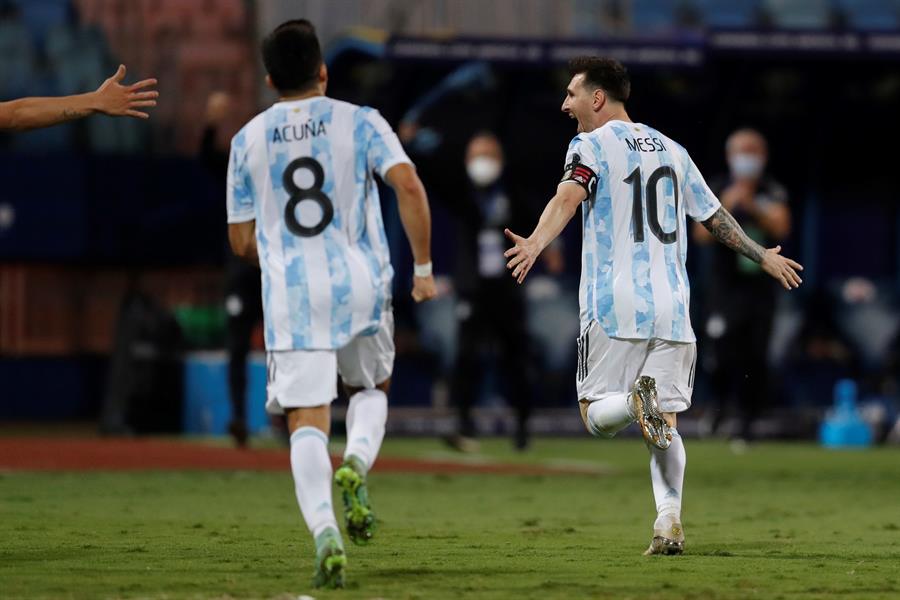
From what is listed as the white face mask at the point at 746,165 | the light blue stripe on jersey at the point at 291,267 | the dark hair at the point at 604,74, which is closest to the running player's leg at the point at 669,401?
the dark hair at the point at 604,74

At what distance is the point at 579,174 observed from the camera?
7121mm

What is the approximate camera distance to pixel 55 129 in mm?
20703

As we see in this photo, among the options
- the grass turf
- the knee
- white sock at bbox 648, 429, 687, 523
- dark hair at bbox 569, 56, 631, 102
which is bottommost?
the grass turf

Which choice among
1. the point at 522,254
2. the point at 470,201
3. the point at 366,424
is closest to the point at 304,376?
the point at 366,424

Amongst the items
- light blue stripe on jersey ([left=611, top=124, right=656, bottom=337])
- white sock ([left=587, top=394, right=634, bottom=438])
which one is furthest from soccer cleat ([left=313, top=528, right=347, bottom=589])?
light blue stripe on jersey ([left=611, top=124, right=656, bottom=337])

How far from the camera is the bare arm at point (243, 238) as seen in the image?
6.38 m

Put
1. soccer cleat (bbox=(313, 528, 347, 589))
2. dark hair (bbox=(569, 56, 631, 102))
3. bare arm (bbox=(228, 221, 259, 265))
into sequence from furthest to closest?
dark hair (bbox=(569, 56, 631, 102))
bare arm (bbox=(228, 221, 259, 265))
soccer cleat (bbox=(313, 528, 347, 589))

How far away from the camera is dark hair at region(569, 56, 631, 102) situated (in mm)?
7406

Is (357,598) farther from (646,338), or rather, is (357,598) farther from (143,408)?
(143,408)

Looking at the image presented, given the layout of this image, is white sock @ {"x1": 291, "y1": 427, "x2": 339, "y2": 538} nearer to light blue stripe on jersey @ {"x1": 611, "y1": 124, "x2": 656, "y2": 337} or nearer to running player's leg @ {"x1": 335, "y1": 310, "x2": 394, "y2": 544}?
running player's leg @ {"x1": 335, "y1": 310, "x2": 394, "y2": 544}

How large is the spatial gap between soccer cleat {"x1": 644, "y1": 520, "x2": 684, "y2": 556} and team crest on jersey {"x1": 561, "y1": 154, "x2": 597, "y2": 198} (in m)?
1.33

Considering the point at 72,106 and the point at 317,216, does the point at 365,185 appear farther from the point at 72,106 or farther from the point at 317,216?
the point at 72,106

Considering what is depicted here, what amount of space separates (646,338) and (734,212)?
8.43 m

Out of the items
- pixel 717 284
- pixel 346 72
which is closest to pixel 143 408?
pixel 346 72
